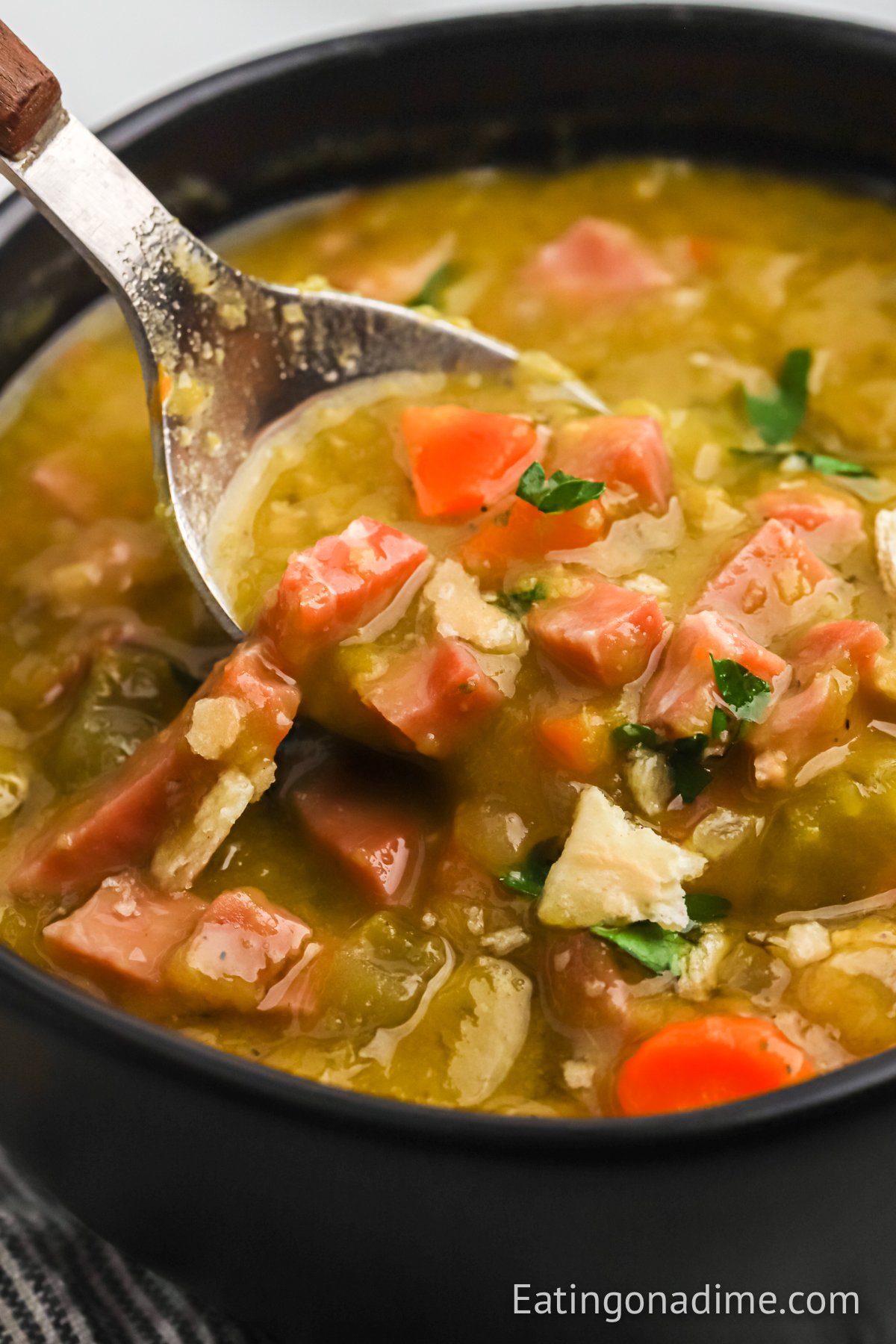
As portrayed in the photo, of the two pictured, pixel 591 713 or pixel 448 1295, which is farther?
pixel 591 713

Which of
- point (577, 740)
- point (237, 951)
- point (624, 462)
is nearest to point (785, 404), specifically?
point (624, 462)

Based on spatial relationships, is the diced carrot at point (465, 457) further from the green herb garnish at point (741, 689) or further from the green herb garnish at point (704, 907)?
the green herb garnish at point (704, 907)

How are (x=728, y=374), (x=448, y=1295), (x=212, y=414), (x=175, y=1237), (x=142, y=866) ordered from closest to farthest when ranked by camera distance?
(x=448, y=1295) < (x=175, y=1237) < (x=142, y=866) < (x=212, y=414) < (x=728, y=374)

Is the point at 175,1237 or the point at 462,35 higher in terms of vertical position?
the point at 462,35

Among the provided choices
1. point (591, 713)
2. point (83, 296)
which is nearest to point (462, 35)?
point (83, 296)

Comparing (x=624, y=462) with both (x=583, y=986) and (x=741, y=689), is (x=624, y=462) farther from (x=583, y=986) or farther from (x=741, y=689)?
(x=583, y=986)

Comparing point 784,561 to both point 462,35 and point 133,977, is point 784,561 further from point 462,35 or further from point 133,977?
point 462,35

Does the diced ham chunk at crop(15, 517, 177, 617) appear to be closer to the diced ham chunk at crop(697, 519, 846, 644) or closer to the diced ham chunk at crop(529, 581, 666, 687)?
the diced ham chunk at crop(529, 581, 666, 687)
